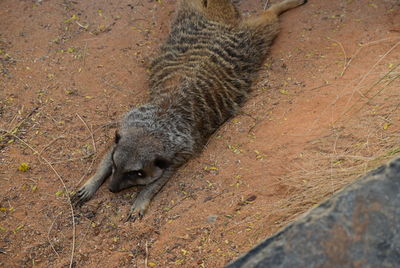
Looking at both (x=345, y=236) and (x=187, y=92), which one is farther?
(x=187, y=92)

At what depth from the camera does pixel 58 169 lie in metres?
3.14

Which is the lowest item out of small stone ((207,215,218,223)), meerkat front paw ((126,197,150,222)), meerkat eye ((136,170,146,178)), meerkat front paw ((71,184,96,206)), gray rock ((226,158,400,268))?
meerkat front paw ((126,197,150,222))

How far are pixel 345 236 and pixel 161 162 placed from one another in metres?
2.01

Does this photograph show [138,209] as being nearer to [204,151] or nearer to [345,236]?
[204,151]

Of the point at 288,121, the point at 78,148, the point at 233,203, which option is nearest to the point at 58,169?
the point at 78,148

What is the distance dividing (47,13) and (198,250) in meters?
3.18

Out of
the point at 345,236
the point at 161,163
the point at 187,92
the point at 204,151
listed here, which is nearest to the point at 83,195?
the point at 161,163

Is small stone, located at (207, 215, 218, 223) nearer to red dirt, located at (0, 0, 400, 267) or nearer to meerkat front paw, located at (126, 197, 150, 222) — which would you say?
red dirt, located at (0, 0, 400, 267)

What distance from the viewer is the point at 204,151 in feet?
10.8

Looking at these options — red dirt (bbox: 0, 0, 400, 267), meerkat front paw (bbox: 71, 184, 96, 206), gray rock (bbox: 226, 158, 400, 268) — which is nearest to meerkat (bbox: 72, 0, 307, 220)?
meerkat front paw (bbox: 71, 184, 96, 206)

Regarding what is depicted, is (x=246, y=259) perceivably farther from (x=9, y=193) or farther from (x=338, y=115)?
(x=9, y=193)

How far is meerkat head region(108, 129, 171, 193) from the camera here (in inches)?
118

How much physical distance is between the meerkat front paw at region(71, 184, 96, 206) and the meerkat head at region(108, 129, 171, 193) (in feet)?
0.53

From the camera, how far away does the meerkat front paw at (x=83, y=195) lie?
2947 millimetres
